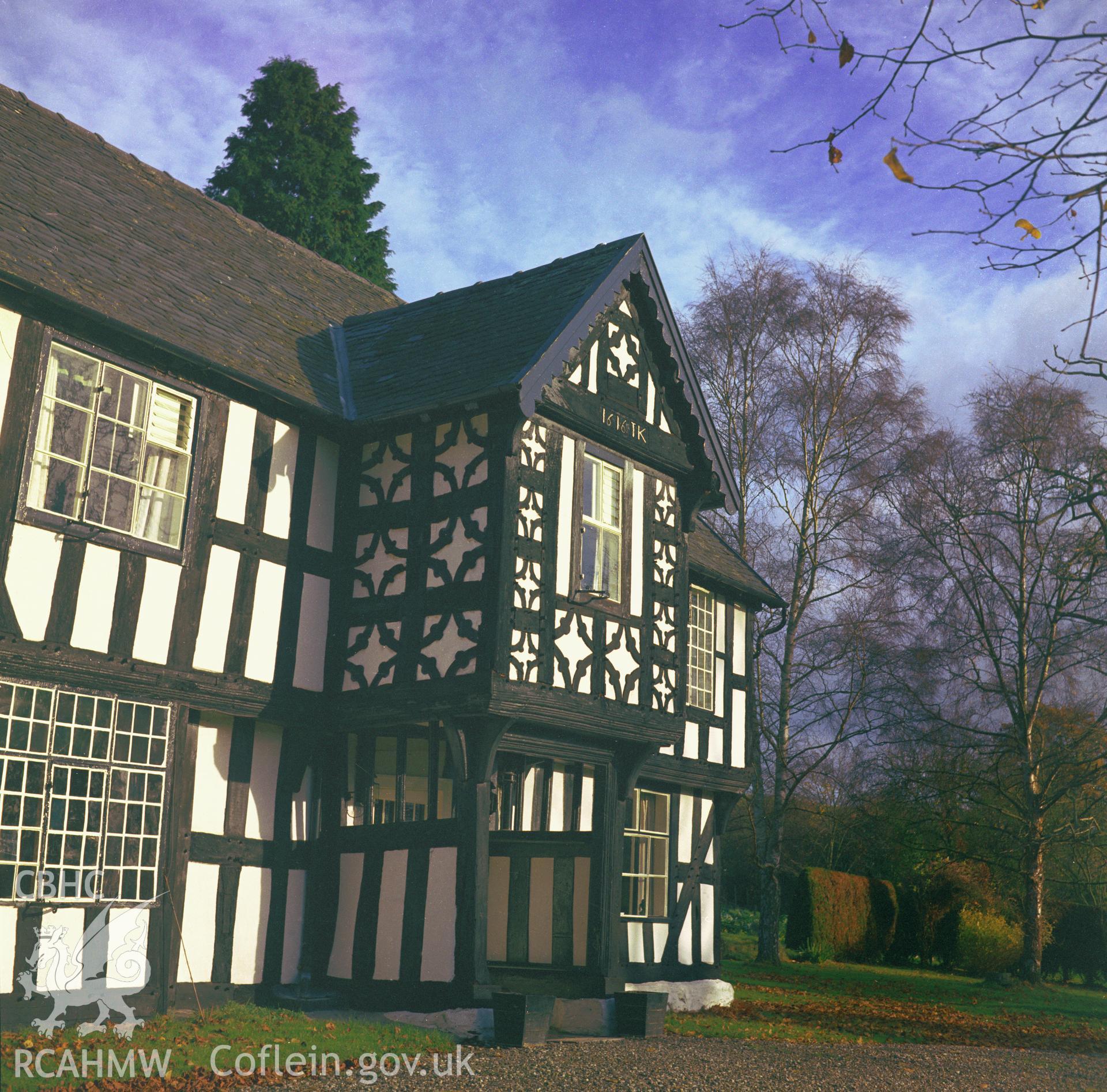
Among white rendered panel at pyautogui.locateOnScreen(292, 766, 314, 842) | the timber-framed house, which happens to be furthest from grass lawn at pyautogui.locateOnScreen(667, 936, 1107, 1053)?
white rendered panel at pyautogui.locateOnScreen(292, 766, 314, 842)

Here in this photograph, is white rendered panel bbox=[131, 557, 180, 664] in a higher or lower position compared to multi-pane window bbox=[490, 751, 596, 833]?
higher

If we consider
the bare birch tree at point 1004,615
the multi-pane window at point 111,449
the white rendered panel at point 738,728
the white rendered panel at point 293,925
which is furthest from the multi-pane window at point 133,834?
the bare birch tree at point 1004,615

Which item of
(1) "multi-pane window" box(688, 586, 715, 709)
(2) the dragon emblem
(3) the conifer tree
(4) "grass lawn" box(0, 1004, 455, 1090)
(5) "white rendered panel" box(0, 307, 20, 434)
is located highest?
(3) the conifer tree

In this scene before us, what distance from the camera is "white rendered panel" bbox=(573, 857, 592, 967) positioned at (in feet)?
44.1

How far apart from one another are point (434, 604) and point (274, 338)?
12.9 ft

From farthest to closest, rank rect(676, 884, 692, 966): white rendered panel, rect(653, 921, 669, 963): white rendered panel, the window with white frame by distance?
rect(676, 884, 692, 966): white rendered panel
rect(653, 921, 669, 963): white rendered panel
the window with white frame

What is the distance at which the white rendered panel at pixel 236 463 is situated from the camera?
40.9ft

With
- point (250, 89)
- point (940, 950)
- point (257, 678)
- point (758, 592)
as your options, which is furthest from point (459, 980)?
point (250, 89)

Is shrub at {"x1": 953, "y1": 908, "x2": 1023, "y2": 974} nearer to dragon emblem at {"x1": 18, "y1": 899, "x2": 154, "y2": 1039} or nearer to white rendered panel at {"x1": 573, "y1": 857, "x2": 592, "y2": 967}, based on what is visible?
white rendered panel at {"x1": 573, "y1": 857, "x2": 592, "y2": 967}

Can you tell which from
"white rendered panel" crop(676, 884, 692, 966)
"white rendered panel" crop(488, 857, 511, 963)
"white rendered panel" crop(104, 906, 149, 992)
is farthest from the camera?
"white rendered panel" crop(676, 884, 692, 966)

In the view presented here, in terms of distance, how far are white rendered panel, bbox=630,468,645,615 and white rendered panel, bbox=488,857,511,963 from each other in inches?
135

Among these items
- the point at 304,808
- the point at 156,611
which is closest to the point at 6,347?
the point at 156,611

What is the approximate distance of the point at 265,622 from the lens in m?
12.7

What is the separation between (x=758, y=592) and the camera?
19.9 m
